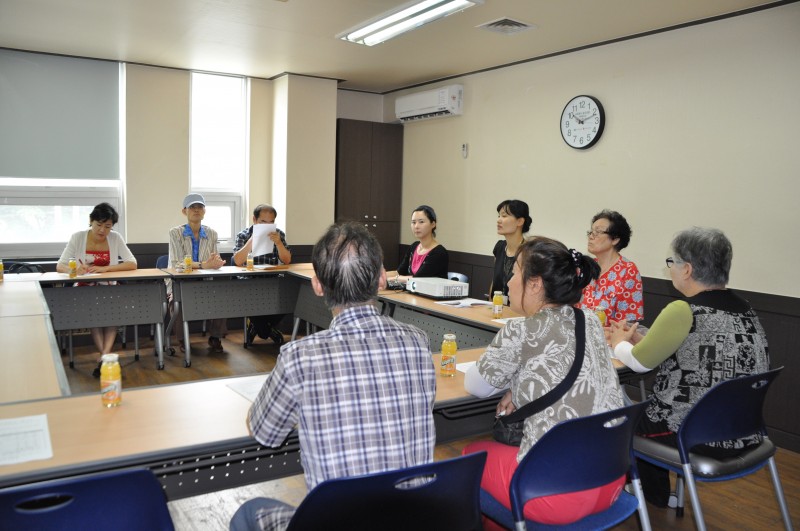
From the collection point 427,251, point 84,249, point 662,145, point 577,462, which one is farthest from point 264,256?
point 577,462

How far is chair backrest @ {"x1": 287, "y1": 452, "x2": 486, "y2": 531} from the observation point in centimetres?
123

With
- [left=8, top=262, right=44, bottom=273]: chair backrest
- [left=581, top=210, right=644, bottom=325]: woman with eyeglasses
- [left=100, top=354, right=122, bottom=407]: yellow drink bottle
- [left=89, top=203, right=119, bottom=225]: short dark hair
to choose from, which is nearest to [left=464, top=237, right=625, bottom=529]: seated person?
[left=100, top=354, right=122, bottom=407]: yellow drink bottle

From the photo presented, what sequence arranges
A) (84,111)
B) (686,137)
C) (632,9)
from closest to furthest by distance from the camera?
1. (632,9)
2. (686,137)
3. (84,111)

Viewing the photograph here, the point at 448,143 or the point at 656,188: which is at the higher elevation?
the point at 448,143

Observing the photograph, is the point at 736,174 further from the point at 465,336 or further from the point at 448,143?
the point at 448,143

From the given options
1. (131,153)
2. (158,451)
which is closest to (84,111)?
(131,153)

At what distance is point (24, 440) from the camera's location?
5.59ft

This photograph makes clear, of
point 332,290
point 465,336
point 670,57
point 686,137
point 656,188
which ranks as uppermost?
point 670,57

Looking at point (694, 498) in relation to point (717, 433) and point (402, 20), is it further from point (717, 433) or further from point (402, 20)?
point (402, 20)

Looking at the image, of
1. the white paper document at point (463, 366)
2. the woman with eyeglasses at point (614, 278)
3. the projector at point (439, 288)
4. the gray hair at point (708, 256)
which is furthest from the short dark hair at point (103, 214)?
the gray hair at point (708, 256)

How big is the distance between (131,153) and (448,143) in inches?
126

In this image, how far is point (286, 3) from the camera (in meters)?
4.17

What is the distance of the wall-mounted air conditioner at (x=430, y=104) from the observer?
6.45m

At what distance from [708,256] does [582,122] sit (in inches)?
119
